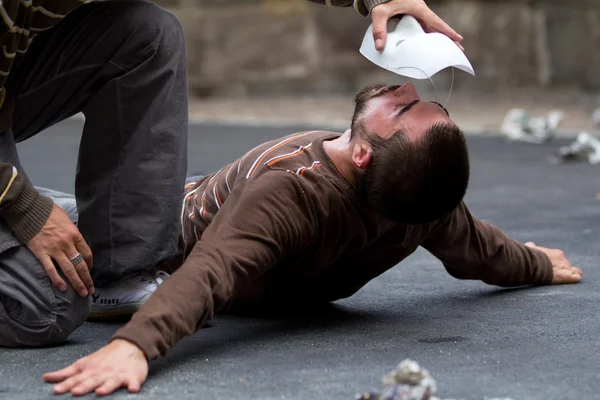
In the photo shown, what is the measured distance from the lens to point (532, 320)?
1735 mm

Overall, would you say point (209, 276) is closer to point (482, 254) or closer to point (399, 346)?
point (399, 346)

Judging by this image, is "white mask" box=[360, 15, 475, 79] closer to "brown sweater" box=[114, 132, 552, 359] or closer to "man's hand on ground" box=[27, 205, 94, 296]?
"brown sweater" box=[114, 132, 552, 359]

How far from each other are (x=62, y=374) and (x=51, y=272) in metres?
0.28

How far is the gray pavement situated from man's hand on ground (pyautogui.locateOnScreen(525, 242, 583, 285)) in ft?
0.11

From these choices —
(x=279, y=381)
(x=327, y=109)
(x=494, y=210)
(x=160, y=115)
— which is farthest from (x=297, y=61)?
(x=279, y=381)

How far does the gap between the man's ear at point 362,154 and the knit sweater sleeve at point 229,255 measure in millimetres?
101

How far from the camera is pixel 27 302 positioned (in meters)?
1.60

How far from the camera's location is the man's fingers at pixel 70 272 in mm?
1599

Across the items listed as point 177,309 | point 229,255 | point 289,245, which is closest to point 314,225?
point 289,245

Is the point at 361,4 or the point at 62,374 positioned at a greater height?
the point at 361,4

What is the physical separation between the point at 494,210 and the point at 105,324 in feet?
5.19

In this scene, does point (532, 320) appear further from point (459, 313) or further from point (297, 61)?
point (297, 61)

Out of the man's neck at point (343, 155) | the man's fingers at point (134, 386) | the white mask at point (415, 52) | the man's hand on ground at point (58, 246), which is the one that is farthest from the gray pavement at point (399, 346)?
the white mask at point (415, 52)

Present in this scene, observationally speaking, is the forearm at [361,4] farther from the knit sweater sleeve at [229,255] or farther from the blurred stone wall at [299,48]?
the blurred stone wall at [299,48]
